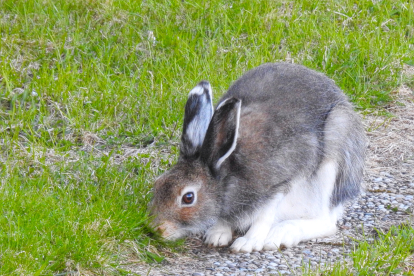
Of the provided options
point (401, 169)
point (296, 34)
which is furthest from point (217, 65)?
point (401, 169)

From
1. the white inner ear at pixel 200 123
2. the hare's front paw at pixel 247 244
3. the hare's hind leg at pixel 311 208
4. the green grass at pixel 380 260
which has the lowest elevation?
the hare's front paw at pixel 247 244

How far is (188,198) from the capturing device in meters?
4.86

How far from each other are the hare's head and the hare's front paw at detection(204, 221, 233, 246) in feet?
0.63

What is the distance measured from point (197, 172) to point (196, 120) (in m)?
0.37

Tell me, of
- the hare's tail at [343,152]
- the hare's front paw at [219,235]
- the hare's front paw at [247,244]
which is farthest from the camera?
the hare's tail at [343,152]

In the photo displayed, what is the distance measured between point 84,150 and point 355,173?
2298mm

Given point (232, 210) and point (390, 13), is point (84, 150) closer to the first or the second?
point (232, 210)

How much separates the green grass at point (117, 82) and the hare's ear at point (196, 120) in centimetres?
55

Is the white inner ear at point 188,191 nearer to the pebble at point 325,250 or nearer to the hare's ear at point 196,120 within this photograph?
the hare's ear at point 196,120

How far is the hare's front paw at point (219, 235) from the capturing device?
515cm

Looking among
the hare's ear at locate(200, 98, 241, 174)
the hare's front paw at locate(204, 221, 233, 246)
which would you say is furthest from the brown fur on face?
the hare's front paw at locate(204, 221, 233, 246)

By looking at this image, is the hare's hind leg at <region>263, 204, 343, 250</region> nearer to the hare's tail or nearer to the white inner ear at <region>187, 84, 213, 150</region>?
the hare's tail

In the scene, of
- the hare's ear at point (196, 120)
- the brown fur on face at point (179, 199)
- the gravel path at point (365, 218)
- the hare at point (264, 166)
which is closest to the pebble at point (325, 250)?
the gravel path at point (365, 218)

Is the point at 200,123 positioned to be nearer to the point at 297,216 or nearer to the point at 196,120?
the point at 196,120
